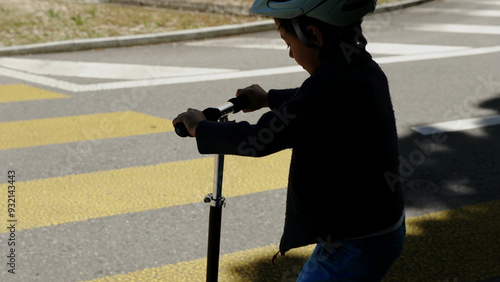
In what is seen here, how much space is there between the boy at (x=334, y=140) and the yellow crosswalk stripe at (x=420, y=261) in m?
1.52

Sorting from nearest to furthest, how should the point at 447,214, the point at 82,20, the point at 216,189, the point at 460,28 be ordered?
1. the point at 216,189
2. the point at 447,214
3. the point at 82,20
4. the point at 460,28

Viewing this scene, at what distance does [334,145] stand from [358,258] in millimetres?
376

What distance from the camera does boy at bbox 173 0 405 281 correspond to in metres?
2.12

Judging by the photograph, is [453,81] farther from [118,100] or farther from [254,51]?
[118,100]

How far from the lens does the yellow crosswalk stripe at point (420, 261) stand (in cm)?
372

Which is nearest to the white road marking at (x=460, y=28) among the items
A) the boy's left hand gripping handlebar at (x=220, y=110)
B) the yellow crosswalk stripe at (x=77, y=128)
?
the yellow crosswalk stripe at (x=77, y=128)

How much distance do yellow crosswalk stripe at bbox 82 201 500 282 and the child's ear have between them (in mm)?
1845

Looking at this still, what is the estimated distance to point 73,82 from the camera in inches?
304

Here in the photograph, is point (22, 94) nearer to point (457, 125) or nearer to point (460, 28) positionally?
point (457, 125)

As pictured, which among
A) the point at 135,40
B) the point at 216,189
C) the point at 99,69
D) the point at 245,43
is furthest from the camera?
the point at 245,43

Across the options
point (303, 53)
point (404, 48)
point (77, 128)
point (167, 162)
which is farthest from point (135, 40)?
point (303, 53)

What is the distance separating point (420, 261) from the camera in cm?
391

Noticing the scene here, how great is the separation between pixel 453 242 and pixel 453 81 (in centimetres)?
410

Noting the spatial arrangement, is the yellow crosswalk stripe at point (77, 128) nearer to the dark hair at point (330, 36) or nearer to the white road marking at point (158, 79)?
the white road marking at point (158, 79)
